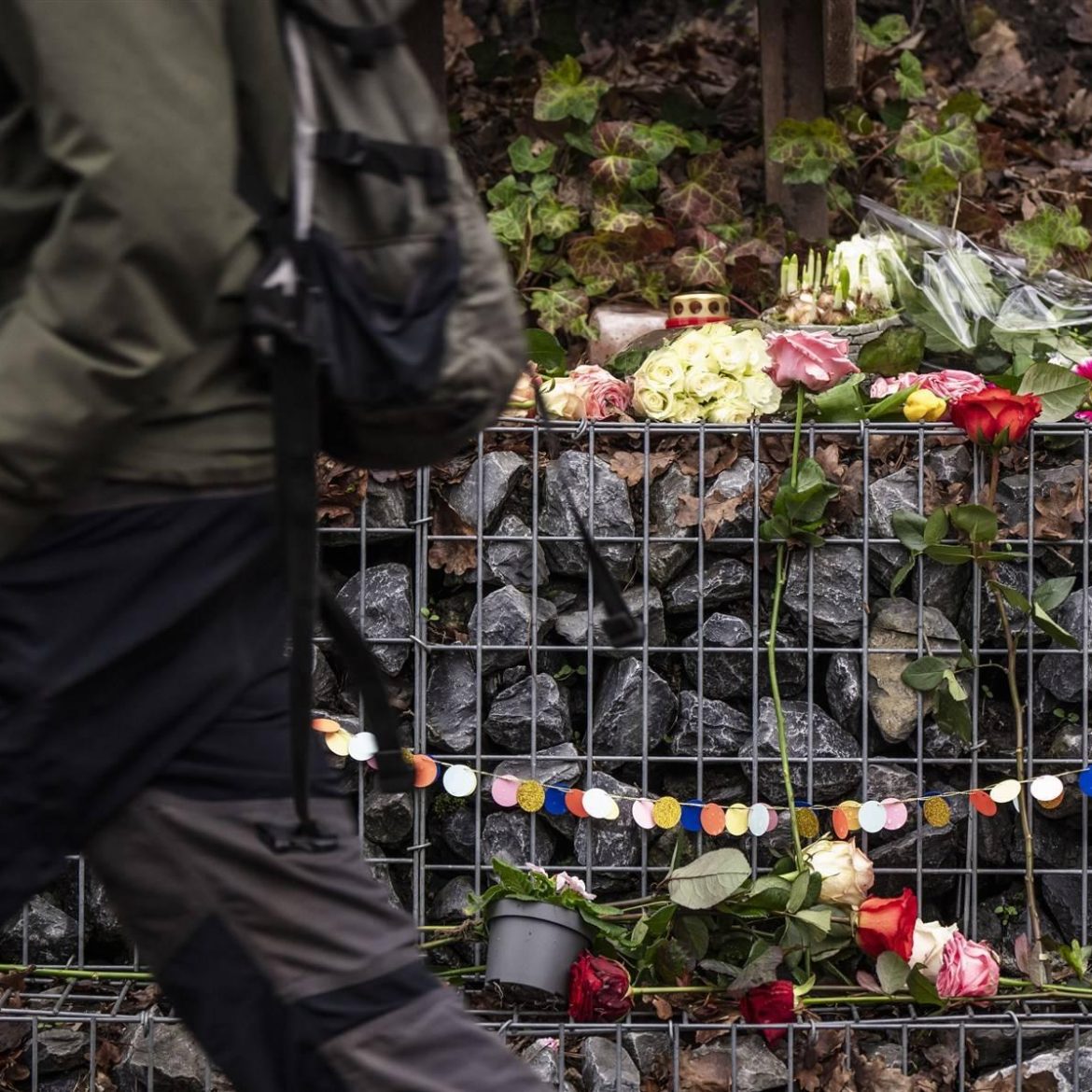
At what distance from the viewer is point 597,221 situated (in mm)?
4453

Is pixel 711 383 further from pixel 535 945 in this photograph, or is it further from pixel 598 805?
pixel 535 945

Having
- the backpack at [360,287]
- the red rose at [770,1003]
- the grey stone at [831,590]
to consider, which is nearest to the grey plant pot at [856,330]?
the grey stone at [831,590]

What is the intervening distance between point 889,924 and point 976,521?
0.73 metres

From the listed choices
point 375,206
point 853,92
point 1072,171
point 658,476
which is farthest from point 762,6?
point 375,206

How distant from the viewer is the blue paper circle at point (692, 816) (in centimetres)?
304

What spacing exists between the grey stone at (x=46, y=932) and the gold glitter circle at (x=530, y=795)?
34.7 inches

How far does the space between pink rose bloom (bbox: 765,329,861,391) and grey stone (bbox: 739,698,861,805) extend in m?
0.61

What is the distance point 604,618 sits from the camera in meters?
3.10

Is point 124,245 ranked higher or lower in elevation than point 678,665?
higher

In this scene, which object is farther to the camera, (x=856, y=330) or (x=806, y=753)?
(x=856, y=330)

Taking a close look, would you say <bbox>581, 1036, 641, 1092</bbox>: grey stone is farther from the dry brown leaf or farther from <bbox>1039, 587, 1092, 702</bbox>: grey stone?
<bbox>1039, 587, 1092, 702</bbox>: grey stone

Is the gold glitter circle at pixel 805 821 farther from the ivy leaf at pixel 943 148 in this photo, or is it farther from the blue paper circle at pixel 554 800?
the ivy leaf at pixel 943 148

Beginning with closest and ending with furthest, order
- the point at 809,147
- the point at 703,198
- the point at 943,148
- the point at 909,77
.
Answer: the point at 809,147 < the point at 943,148 < the point at 703,198 < the point at 909,77

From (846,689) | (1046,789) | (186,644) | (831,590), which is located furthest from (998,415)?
(186,644)
